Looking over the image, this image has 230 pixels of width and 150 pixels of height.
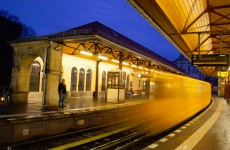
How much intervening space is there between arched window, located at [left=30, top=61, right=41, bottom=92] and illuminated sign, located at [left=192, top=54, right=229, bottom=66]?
11.6 metres

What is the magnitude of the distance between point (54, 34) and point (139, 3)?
9.13 m

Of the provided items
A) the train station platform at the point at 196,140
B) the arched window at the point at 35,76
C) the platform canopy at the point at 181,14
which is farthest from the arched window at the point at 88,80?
the train station platform at the point at 196,140

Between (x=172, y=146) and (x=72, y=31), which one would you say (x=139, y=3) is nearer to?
(x=172, y=146)

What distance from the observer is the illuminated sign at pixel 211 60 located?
10688 mm

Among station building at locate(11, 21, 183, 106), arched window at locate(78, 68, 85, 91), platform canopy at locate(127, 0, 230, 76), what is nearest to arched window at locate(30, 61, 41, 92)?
station building at locate(11, 21, 183, 106)

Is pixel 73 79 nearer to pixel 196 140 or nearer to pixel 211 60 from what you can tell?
pixel 211 60

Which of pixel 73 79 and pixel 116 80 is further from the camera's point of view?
pixel 73 79

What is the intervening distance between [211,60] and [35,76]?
40.5 ft

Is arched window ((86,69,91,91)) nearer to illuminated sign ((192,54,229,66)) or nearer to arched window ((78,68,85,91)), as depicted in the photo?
arched window ((78,68,85,91))

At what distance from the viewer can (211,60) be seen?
10.9m

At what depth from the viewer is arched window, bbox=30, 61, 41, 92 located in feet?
61.2

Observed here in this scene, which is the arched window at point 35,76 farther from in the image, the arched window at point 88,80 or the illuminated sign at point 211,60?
the illuminated sign at point 211,60

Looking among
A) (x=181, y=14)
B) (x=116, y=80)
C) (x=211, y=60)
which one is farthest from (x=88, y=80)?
(x=181, y=14)

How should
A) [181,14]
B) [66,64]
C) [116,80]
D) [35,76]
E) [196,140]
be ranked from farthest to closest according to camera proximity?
[66,64], [116,80], [35,76], [181,14], [196,140]
